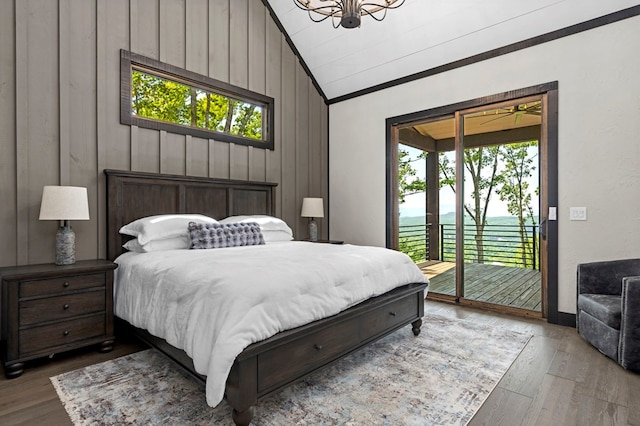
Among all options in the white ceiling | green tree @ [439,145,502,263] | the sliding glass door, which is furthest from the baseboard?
the white ceiling

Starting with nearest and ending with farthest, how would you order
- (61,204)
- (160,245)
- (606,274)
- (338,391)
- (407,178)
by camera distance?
(338,391) → (61,204) → (606,274) → (160,245) → (407,178)

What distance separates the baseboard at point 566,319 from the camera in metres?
3.31

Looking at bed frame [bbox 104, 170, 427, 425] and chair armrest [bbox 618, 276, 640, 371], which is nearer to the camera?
bed frame [bbox 104, 170, 427, 425]

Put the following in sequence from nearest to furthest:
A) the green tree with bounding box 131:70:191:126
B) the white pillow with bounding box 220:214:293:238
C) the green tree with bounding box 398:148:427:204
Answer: the green tree with bounding box 131:70:191:126 → the white pillow with bounding box 220:214:293:238 → the green tree with bounding box 398:148:427:204

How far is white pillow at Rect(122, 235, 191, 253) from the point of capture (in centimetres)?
297

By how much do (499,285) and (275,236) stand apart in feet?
9.89

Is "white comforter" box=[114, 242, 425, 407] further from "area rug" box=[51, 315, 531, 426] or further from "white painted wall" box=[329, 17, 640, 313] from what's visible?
"white painted wall" box=[329, 17, 640, 313]

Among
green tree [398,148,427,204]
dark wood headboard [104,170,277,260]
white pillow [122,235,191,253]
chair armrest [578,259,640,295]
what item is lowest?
chair armrest [578,259,640,295]

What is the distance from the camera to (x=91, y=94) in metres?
3.14

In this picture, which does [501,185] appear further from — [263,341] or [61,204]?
[61,204]

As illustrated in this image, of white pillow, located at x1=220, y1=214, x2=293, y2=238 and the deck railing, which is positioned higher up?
white pillow, located at x1=220, y1=214, x2=293, y2=238

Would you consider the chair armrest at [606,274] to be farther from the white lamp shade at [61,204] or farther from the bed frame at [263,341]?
the white lamp shade at [61,204]

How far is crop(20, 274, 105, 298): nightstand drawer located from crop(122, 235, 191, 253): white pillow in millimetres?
397

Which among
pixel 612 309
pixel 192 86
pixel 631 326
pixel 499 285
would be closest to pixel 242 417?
pixel 631 326
